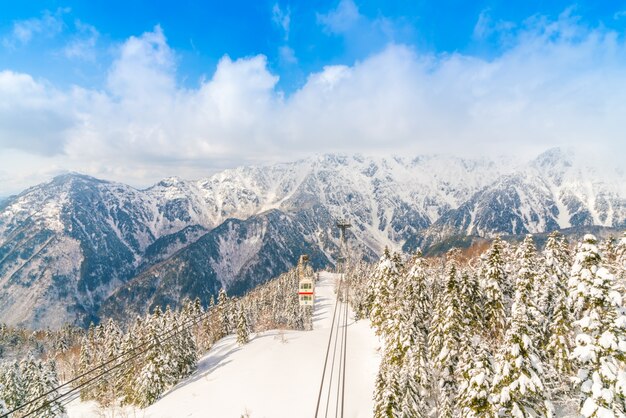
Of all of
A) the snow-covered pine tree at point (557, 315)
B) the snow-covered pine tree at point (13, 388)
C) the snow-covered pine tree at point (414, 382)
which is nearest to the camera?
the snow-covered pine tree at point (557, 315)

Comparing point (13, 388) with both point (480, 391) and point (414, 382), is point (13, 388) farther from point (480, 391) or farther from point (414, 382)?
point (480, 391)

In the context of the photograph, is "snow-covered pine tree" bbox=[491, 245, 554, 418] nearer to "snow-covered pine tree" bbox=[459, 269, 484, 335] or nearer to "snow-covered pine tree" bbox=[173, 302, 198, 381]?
"snow-covered pine tree" bbox=[459, 269, 484, 335]

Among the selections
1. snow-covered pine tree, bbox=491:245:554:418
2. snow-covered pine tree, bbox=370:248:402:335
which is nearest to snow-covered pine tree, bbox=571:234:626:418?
snow-covered pine tree, bbox=491:245:554:418

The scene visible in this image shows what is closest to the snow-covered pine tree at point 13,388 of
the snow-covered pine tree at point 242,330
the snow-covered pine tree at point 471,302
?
the snow-covered pine tree at point 242,330

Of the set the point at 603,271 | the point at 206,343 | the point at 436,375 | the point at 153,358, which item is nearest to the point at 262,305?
the point at 206,343

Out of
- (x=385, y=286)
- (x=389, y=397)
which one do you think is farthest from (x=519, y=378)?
(x=385, y=286)

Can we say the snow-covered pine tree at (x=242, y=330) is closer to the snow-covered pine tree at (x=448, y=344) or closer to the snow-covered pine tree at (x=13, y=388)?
the snow-covered pine tree at (x=13, y=388)
